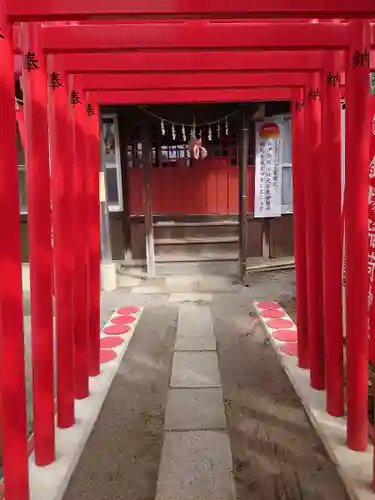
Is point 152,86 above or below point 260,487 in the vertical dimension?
above

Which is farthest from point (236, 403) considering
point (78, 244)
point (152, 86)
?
point (152, 86)

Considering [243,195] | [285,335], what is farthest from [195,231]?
[285,335]

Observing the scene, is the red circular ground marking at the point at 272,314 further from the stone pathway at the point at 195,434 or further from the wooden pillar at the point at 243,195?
the wooden pillar at the point at 243,195

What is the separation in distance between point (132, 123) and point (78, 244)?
242 inches

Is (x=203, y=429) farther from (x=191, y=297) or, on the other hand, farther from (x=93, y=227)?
(x=191, y=297)

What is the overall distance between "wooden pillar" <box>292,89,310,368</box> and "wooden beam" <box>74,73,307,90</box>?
0.62m

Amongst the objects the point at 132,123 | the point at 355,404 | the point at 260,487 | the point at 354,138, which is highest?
the point at 132,123

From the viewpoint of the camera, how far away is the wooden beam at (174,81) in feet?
11.9

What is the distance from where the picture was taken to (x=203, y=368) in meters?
4.61

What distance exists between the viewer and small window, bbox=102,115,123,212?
9.40 meters

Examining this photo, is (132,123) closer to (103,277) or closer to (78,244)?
(103,277)

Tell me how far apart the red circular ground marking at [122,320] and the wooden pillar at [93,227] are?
1.78 meters

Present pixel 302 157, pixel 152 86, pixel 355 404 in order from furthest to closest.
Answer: pixel 302 157, pixel 152 86, pixel 355 404

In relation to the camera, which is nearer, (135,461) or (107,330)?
(135,461)
